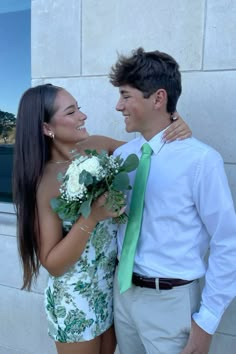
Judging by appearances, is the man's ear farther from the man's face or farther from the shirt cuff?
the shirt cuff

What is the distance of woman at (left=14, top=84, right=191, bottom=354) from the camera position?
200cm

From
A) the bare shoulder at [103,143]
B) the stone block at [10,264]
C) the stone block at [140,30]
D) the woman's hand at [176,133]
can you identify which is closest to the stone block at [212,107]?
the stone block at [140,30]

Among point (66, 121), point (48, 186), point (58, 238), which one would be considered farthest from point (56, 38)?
point (58, 238)

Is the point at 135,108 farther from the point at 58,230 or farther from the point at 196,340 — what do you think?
the point at 196,340

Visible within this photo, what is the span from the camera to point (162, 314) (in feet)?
6.02

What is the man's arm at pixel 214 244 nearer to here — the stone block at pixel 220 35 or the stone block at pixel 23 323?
the stone block at pixel 220 35

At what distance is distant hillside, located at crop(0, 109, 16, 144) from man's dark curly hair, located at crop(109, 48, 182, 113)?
2.01 m

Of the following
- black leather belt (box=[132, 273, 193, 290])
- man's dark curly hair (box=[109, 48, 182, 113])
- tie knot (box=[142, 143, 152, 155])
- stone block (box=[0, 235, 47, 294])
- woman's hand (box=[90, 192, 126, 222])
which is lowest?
stone block (box=[0, 235, 47, 294])

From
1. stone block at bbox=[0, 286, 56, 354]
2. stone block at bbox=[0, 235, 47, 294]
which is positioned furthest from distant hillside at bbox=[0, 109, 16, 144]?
stone block at bbox=[0, 286, 56, 354]

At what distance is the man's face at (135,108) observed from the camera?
71.4 inches

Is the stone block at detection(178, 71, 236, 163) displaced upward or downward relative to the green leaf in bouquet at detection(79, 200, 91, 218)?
upward

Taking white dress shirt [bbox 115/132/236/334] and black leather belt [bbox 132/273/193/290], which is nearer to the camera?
white dress shirt [bbox 115/132/236/334]

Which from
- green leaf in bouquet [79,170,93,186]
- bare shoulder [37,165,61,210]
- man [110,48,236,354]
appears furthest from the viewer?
bare shoulder [37,165,61,210]

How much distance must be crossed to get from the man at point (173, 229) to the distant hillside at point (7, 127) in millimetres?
1954
